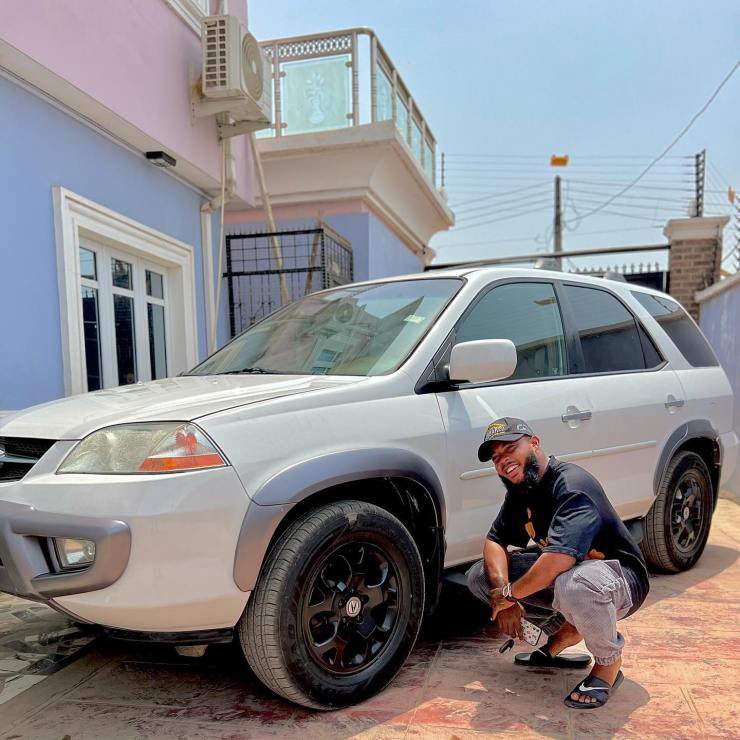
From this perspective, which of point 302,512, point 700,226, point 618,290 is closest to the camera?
point 302,512

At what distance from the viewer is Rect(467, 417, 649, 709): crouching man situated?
2.38 metres

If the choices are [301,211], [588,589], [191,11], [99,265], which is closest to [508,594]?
[588,589]

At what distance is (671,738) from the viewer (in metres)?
2.24

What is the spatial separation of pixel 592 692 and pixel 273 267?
7.49m

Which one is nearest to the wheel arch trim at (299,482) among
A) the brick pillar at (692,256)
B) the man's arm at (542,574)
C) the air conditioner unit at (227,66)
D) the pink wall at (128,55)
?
the man's arm at (542,574)

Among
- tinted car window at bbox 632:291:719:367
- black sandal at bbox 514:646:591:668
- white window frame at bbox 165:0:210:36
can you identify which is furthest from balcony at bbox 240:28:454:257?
black sandal at bbox 514:646:591:668

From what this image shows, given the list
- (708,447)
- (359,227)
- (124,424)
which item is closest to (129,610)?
(124,424)

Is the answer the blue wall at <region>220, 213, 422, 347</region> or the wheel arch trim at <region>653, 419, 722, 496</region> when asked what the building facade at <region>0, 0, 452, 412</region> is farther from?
the wheel arch trim at <region>653, 419, 722, 496</region>

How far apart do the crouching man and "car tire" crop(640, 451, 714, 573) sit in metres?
1.54

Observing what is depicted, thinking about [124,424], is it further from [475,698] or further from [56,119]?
[56,119]

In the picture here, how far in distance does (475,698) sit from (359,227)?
25.6 ft

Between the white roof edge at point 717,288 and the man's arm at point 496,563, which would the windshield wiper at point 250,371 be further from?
the white roof edge at point 717,288

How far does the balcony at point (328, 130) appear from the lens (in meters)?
9.03

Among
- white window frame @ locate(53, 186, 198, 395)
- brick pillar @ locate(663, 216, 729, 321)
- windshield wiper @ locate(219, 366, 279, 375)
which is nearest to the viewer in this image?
windshield wiper @ locate(219, 366, 279, 375)
